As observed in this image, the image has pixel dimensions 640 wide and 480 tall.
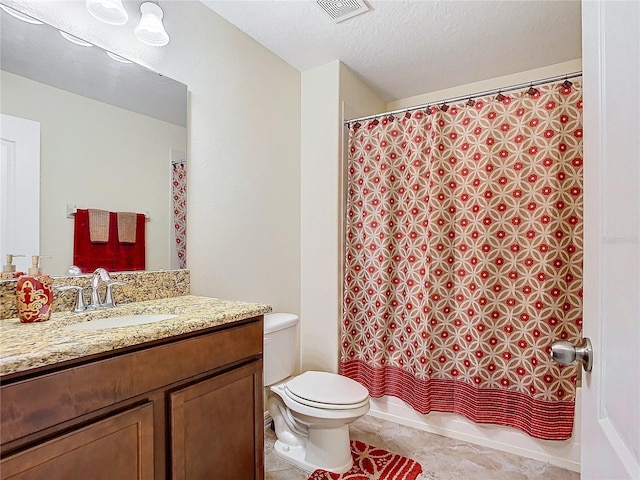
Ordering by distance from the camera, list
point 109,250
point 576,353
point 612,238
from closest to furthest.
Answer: point 612,238
point 576,353
point 109,250

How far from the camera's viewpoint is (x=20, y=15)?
1.22 meters

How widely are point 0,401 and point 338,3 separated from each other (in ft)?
6.53

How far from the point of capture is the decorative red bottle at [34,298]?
1104 millimetres

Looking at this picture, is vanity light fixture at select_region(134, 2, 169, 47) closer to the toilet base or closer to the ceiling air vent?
the ceiling air vent

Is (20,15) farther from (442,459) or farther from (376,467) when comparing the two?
(442,459)

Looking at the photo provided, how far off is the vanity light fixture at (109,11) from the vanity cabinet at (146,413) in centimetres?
127

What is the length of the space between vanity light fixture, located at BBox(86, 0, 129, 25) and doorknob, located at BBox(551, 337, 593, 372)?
1.82 meters

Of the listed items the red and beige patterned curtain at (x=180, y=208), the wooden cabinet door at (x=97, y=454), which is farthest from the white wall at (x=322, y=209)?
the wooden cabinet door at (x=97, y=454)

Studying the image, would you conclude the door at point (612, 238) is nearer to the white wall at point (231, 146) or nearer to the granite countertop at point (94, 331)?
the granite countertop at point (94, 331)

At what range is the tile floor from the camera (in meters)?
1.73

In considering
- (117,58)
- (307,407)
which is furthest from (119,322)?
(117,58)

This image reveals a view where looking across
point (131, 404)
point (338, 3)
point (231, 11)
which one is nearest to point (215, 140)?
point (231, 11)

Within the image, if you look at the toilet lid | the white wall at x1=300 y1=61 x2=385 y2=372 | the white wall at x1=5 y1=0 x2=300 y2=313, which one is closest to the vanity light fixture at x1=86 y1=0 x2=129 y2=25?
the white wall at x1=5 y1=0 x2=300 y2=313

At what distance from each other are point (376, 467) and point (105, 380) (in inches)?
56.7
